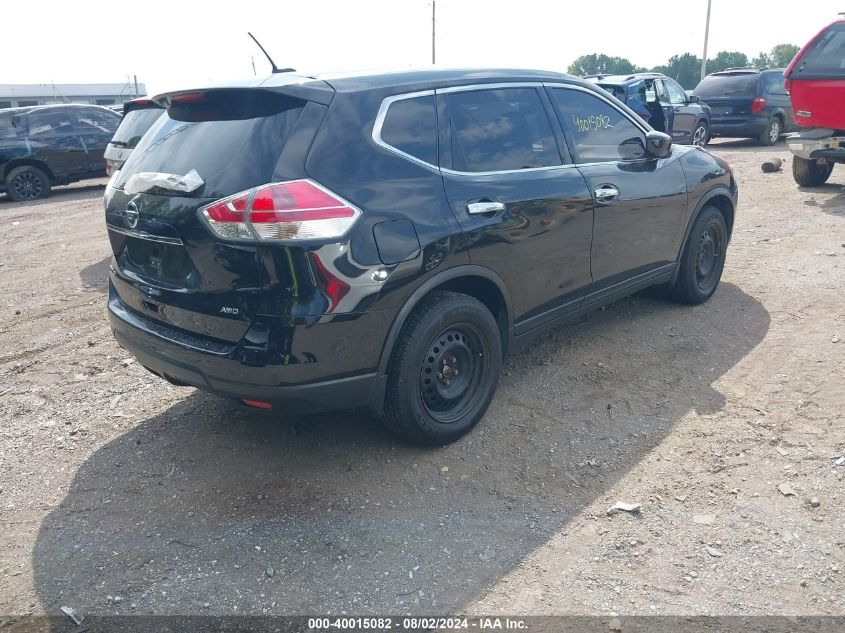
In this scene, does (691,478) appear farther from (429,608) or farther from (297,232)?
(297,232)

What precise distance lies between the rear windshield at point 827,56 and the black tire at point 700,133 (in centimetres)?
603

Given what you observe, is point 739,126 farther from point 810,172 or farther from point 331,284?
point 331,284

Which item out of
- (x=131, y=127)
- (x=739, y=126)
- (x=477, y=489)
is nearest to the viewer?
(x=477, y=489)

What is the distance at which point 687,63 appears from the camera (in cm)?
8031

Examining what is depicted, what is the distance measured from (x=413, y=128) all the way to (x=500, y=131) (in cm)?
65

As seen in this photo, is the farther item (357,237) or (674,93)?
(674,93)

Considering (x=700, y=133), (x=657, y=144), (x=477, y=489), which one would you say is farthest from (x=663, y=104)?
(x=477, y=489)

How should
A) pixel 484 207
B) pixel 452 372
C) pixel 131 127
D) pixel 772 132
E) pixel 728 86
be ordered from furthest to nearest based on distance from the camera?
1. pixel 772 132
2. pixel 728 86
3. pixel 131 127
4. pixel 452 372
5. pixel 484 207

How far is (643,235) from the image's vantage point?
4828mm

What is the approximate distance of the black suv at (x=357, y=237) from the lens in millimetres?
2980

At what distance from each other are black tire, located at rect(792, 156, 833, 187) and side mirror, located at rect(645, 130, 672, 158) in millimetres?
6817

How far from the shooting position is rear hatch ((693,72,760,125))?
16.2 metres

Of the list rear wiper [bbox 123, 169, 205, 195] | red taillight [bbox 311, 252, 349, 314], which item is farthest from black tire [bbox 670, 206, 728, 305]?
rear wiper [bbox 123, 169, 205, 195]

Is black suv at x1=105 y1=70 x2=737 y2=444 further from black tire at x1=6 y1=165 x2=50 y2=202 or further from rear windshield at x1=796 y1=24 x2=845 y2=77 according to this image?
black tire at x1=6 y1=165 x2=50 y2=202
